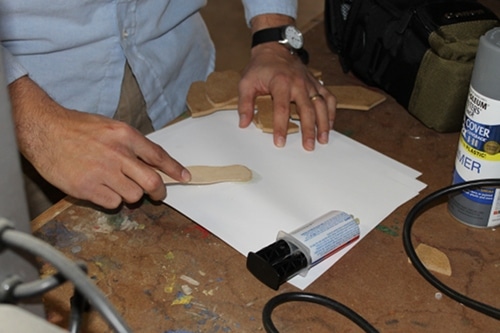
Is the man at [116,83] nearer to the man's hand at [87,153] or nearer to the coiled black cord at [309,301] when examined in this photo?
the man's hand at [87,153]

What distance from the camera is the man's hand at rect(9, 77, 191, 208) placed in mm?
827


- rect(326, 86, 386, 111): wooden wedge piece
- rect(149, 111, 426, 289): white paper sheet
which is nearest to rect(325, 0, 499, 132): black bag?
rect(326, 86, 386, 111): wooden wedge piece

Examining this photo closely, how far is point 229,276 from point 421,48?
1.57 ft

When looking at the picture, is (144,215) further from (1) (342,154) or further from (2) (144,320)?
(1) (342,154)

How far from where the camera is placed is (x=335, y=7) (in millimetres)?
1144

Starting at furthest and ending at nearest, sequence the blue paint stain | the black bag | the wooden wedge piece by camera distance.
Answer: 1. the wooden wedge piece
2. the black bag
3. the blue paint stain

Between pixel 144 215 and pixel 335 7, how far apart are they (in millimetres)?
540

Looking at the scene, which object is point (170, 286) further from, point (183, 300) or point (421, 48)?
point (421, 48)

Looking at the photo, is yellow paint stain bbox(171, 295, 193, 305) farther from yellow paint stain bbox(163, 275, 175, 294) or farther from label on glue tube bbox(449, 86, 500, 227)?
label on glue tube bbox(449, 86, 500, 227)

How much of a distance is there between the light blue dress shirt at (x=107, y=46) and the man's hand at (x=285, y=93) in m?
0.14

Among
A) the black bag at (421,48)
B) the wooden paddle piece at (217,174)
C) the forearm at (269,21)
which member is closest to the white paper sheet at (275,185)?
the wooden paddle piece at (217,174)

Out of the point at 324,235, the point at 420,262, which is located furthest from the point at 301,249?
the point at 420,262

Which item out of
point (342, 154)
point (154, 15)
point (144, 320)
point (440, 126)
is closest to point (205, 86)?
point (154, 15)

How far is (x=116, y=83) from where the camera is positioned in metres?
1.09
